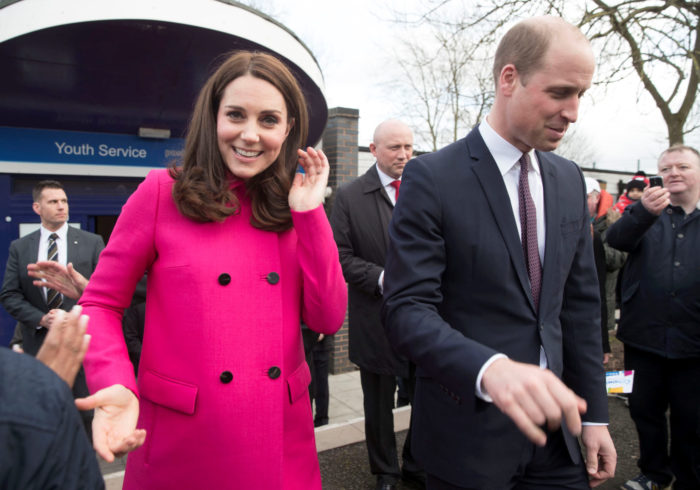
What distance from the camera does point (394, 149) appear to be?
4.06m

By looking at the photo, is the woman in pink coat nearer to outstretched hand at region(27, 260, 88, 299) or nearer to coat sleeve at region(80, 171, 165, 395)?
coat sleeve at region(80, 171, 165, 395)

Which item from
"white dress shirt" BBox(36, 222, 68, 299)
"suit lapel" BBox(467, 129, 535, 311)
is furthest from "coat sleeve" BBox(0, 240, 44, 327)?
"suit lapel" BBox(467, 129, 535, 311)

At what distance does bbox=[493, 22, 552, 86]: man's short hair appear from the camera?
5.66 ft

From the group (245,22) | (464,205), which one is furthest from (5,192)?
(464,205)

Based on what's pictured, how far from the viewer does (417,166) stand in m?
1.87

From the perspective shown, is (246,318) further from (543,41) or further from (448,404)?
(543,41)

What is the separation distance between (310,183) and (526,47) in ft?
2.81

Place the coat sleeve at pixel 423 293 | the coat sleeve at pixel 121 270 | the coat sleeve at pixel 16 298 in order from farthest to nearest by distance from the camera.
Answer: the coat sleeve at pixel 16 298
the coat sleeve at pixel 121 270
the coat sleeve at pixel 423 293

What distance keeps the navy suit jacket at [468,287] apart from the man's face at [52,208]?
12.9 feet

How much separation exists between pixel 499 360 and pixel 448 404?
1.75 ft

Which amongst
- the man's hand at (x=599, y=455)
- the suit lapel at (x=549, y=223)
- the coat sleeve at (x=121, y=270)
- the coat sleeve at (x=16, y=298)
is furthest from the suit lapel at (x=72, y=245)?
the man's hand at (x=599, y=455)

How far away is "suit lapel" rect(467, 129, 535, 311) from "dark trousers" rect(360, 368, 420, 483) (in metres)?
2.18

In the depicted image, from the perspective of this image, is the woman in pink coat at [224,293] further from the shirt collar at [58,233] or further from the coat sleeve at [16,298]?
the shirt collar at [58,233]

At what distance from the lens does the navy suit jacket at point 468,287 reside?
1751 mm
